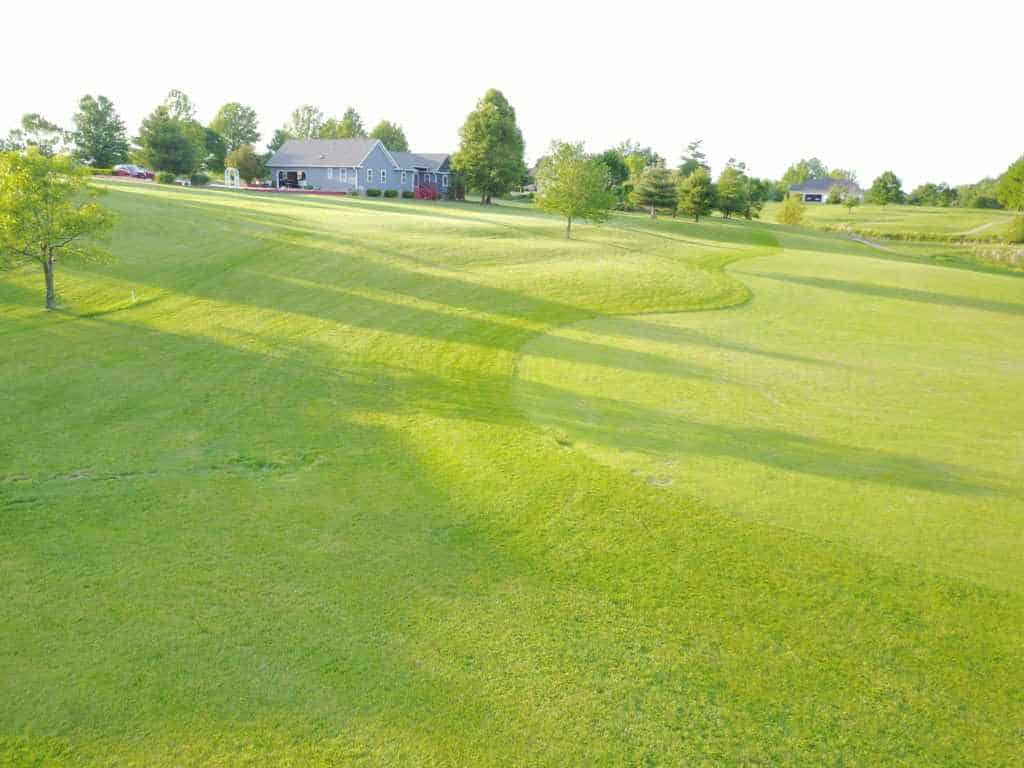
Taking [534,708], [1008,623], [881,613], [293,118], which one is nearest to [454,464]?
[534,708]

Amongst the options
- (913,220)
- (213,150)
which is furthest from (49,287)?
(913,220)


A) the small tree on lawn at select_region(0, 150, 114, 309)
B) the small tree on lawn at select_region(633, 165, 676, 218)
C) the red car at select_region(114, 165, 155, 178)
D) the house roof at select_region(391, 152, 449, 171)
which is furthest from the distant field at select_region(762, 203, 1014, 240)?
the red car at select_region(114, 165, 155, 178)

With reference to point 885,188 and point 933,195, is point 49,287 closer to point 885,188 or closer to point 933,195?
point 885,188

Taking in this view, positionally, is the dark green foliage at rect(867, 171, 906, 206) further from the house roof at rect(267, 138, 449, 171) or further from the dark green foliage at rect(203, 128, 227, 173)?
the dark green foliage at rect(203, 128, 227, 173)

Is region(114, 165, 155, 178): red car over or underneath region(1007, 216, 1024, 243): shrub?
over

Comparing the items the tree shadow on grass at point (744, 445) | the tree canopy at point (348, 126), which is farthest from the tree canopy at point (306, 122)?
the tree shadow on grass at point (744, 445)

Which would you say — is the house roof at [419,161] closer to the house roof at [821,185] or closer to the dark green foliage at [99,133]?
the dark green foliage at [99,133]
